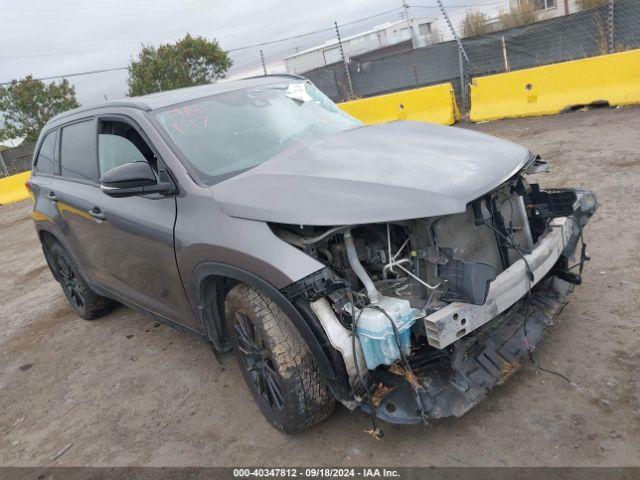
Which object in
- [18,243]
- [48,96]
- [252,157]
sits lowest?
[18,243]

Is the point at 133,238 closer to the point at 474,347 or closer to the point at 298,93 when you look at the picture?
the point at 298,93

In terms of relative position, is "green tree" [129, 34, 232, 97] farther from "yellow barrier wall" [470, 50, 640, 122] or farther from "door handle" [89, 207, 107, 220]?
"door handle" [89, 207, 107, 220]

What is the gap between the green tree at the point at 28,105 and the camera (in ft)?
97.9

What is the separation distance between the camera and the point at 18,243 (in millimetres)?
9648

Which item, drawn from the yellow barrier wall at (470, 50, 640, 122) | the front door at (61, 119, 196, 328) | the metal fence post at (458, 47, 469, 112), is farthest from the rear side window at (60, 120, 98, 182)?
the metal fence post at (458, 47, 469, 112)

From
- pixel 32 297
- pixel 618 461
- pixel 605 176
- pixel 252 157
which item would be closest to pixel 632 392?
pixel 618 461

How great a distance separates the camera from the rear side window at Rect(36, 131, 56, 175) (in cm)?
472

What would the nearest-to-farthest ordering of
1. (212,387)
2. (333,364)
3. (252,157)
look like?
(333,364), (252,157), (212,387)

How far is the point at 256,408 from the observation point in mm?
3238

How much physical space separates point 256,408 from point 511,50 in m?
10.5

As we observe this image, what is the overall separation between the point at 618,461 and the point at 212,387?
7.85 ft

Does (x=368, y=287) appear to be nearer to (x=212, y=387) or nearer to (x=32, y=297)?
(x=212, y=387)

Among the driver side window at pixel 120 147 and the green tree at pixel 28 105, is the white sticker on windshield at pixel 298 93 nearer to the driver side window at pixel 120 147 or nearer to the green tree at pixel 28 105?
the driver side window at pixel 120 147

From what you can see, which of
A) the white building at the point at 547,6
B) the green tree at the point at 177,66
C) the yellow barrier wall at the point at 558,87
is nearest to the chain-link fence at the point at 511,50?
the yellow barrier wall at the point at 558,87
